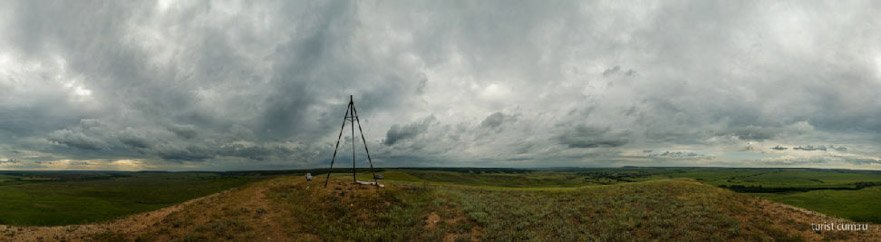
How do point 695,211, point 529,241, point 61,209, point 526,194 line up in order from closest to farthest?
point 529,241 → point 695,211 → point 526,194 → point 61,209

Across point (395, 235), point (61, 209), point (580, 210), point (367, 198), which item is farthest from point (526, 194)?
point (61, 209)

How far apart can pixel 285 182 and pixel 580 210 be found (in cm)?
2409

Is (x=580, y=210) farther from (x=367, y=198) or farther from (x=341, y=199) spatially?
(x=341, y=199)

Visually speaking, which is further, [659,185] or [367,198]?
[659,185]

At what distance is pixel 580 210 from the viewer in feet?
95.2

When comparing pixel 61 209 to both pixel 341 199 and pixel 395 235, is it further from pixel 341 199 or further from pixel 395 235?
pixel 395 235

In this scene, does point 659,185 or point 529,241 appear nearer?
point 529,241

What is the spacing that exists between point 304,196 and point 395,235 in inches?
417

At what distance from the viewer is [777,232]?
22.8 meters

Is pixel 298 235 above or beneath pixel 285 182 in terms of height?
beneath

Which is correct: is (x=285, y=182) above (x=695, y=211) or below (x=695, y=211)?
above

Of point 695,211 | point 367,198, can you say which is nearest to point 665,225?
point 695,211

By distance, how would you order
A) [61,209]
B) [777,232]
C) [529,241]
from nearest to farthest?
1. [529,241]
2. [777,232]
3. [61,209]

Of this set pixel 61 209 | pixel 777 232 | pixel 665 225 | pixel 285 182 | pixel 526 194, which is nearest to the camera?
pixel 777 232
